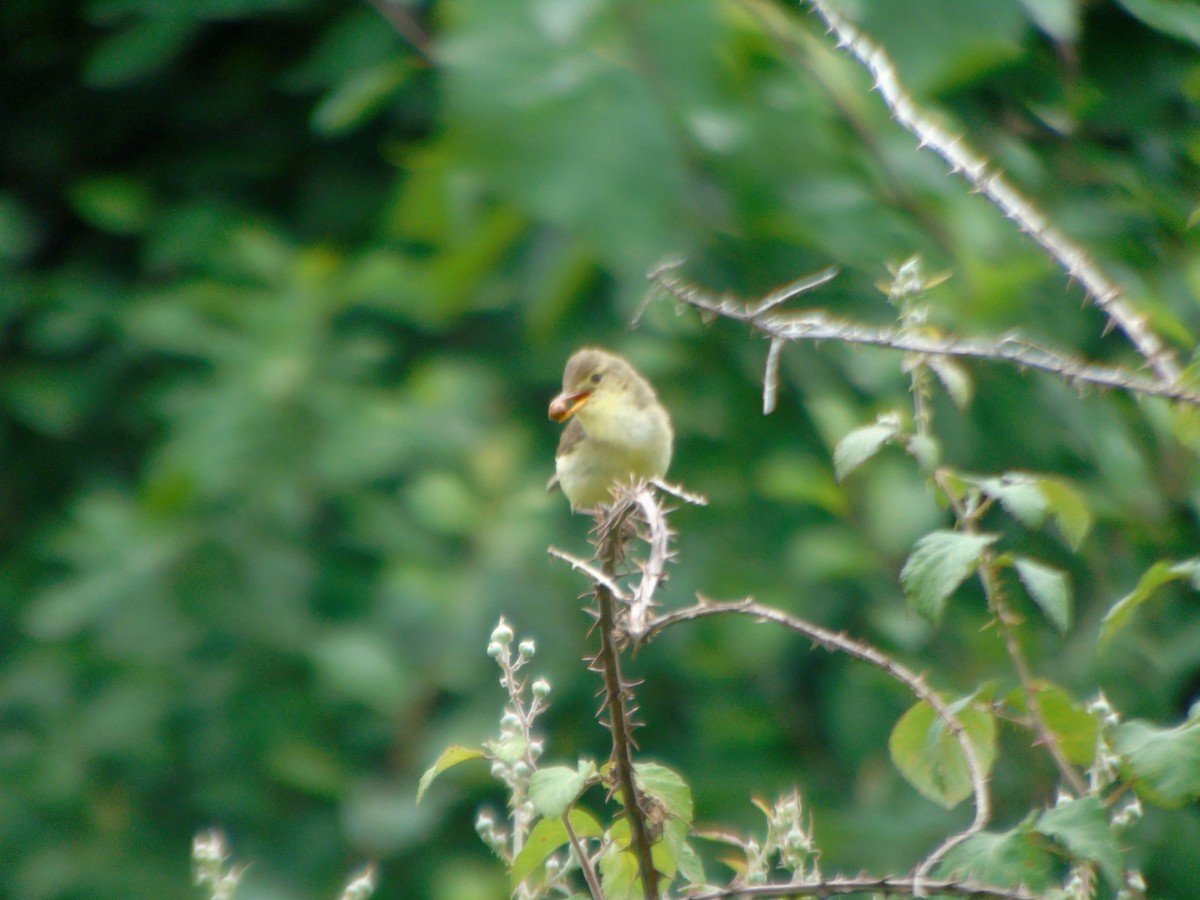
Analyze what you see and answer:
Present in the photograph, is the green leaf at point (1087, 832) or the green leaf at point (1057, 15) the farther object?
the green leaf at point (1057, 15)

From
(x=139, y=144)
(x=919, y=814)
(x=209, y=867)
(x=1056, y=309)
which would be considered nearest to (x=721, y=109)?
(x=1056, y=309)

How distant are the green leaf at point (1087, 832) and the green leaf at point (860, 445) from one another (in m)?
0.29

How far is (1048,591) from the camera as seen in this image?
1.06 metres

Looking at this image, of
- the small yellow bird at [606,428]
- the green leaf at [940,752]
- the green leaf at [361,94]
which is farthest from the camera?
the green leaf at [361,94]

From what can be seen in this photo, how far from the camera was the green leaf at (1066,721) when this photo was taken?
1067 millimetres

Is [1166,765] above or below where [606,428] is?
above

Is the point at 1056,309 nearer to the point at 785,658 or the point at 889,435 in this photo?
the point at 785,658

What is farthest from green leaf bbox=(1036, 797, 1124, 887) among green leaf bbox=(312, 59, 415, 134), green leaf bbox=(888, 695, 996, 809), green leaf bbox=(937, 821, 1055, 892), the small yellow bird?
green leaf bbox=(312, 59, 415, 134)

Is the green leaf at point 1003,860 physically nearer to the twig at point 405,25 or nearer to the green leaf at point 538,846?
the green leaf at point 538,846

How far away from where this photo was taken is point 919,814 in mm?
2637

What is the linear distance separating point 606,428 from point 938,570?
1630mm

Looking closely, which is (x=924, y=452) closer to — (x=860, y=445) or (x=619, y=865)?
(x=860, y=445)

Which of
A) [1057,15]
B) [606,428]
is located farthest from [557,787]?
[606,428]

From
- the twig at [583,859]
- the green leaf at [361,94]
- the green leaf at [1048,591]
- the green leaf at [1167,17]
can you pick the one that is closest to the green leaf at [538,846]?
the twig at [583,859]
